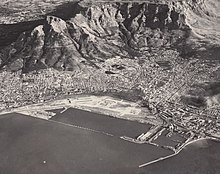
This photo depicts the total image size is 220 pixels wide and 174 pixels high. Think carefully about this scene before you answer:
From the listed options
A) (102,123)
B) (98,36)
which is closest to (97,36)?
(98,36)

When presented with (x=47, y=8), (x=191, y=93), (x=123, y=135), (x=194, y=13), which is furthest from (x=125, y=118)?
(x=47, y=8)

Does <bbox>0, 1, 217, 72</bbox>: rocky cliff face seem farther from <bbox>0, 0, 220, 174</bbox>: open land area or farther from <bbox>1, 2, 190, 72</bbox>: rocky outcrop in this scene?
<bbox>0, 0, 220, 174</bbox>: open land area

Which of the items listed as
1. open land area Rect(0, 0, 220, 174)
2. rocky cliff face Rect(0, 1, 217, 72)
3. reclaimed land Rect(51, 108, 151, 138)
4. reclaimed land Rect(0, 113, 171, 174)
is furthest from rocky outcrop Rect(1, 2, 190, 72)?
reclaimed land Rect(0, 113, 171, 174)

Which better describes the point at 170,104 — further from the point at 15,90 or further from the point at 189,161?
the point at 15,90

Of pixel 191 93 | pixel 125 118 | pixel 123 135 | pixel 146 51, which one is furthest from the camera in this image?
pixel 146 51

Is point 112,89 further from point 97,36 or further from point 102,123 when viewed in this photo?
point 97,36
